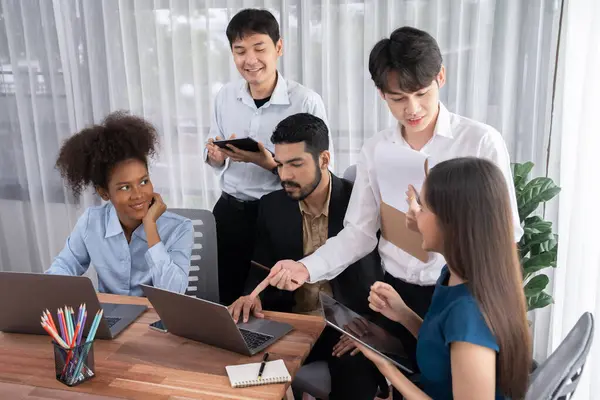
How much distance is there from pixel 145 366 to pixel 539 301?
1619 millimetres

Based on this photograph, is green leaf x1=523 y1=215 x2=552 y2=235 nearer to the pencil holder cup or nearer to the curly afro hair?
the curly afro hair

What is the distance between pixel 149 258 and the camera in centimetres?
179

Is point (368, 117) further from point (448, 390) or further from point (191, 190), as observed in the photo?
point (448, 390)

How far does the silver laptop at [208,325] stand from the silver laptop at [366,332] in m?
0.15

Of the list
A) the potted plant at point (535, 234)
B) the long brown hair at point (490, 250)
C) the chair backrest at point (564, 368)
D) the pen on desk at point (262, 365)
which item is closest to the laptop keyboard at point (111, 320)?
the pen on desk at point (262, 365)

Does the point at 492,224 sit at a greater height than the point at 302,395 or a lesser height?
greater

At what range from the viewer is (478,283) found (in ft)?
3.71

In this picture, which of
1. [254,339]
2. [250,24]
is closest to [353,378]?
[254,339]

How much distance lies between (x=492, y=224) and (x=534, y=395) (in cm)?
33

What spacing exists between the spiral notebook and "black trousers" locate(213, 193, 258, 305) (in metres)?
1.23

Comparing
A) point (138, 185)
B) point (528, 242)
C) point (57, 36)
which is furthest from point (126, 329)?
point (57, 36)

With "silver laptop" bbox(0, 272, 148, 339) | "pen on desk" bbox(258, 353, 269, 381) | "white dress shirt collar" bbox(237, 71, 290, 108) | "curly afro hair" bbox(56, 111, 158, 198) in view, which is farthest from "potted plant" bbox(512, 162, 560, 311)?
"silver laptop" bbox(0, 272, 148, 339)

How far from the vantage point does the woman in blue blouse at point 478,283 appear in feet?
3.62

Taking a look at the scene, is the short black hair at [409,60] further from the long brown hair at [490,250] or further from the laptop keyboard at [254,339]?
the laptop keyboard at [254,339]
